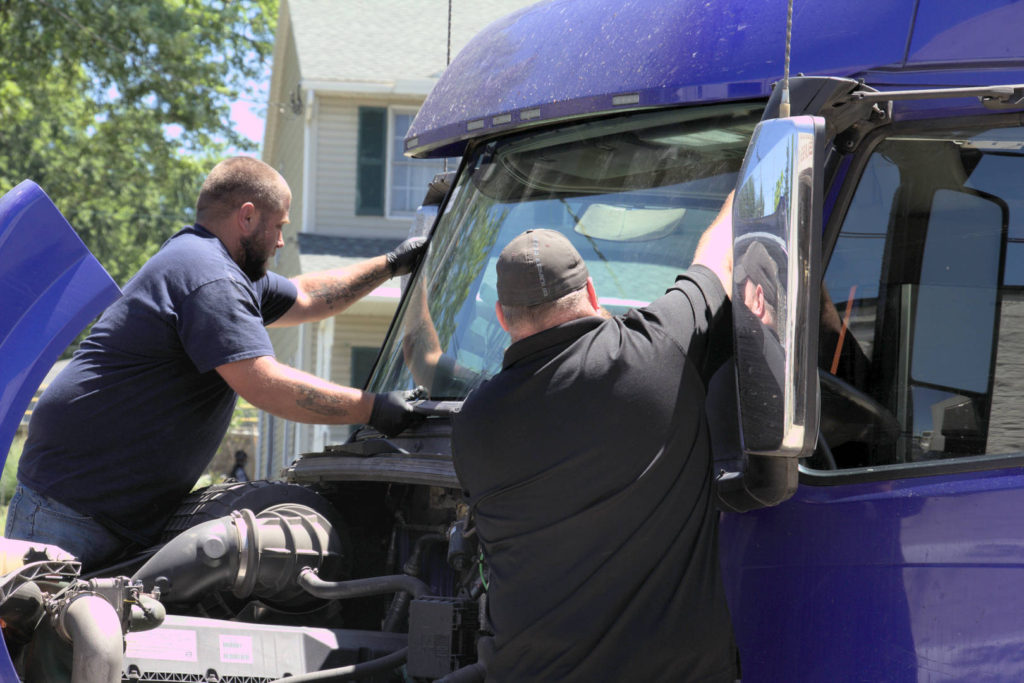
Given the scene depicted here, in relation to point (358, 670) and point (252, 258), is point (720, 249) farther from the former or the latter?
point (252, 258)

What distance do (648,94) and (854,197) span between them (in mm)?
608

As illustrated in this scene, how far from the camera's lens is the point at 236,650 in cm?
331

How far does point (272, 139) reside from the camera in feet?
79.8

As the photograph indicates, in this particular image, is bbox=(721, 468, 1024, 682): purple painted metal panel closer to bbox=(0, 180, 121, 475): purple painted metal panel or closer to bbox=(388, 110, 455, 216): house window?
bbox=(0, 180, 121, 475): purple painted metal panel

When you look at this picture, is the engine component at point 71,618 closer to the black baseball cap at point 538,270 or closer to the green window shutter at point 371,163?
the black baseball cap at point 538,270

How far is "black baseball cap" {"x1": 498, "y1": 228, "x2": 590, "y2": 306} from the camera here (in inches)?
109

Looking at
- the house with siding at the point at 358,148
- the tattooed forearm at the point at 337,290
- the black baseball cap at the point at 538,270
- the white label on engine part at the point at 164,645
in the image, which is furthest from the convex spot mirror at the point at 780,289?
the house with siding at the point at 358,148

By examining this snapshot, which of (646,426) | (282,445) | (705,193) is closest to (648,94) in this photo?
(705,193)

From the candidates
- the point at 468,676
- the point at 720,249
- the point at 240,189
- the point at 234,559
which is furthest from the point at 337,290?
the point at 720,249

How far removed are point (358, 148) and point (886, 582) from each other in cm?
1615

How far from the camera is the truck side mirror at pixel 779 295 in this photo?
2.46 meters

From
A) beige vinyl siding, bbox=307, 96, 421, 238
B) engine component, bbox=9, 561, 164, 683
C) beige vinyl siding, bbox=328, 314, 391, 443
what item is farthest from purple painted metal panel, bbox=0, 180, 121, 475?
beige vinyl siding, bbox=307, 96, 421, 238

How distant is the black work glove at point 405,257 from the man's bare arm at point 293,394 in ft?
2.85

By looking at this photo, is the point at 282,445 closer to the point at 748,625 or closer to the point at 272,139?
the point at 272,139
